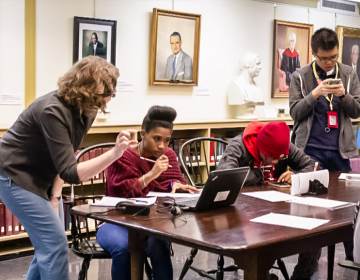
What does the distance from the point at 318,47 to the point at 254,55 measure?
7.96 ft

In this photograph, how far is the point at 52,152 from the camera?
238 centimetres

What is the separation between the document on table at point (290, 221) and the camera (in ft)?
7.35

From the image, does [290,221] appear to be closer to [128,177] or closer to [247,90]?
[128,177]

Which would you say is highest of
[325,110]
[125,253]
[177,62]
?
[177,62]

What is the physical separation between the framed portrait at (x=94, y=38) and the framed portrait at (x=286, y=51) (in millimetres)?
2071

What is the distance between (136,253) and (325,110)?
1.73 m

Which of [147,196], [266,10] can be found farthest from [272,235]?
[266,10]

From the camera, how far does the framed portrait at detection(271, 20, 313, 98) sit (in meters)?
6.39

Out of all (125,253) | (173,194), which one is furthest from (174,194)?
(125,253)

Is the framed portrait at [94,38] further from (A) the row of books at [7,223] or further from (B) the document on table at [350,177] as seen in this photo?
(B) the document on table at [350,177]

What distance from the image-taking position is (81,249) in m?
2.93

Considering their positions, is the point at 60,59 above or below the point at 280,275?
above

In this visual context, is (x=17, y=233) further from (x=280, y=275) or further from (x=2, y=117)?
(x=280, y=275)

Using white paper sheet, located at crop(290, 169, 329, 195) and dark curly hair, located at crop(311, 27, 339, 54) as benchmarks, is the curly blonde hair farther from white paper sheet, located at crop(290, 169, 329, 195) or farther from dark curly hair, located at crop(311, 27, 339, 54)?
dark curly hair, located at crop(311, 27, 339, 54)
